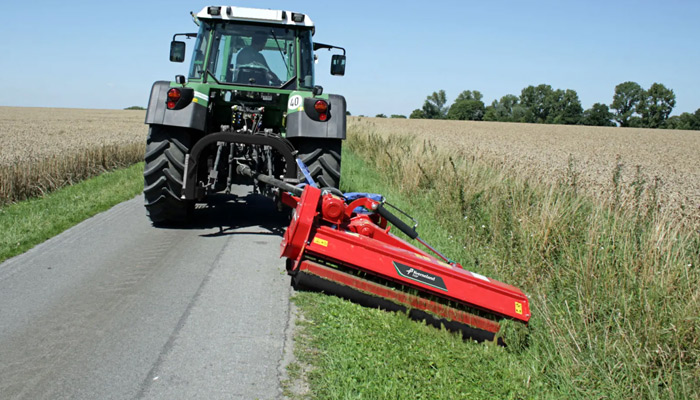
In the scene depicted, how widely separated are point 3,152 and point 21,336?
7.87 m

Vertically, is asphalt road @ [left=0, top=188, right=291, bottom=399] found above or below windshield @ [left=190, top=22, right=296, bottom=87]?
below

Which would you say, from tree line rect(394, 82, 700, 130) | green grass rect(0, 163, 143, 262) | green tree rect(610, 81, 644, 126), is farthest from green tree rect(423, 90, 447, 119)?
green grass rect(0, 163, 143, 262)

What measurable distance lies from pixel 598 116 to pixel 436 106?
1183 inches

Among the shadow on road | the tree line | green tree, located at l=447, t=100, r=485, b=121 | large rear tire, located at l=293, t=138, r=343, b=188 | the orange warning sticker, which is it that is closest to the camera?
the orange warning sticker

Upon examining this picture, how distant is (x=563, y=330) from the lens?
3658 mm

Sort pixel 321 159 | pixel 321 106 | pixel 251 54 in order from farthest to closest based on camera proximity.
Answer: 1. pixel 251 54
2. pixel 321 159
3. pixel 321 106

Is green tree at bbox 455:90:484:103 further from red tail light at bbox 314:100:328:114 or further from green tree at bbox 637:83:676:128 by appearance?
red tail light at bbox 314:100:328:114

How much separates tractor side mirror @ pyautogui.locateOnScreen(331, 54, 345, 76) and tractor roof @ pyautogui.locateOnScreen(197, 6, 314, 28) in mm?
872

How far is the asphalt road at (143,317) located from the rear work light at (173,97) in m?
1.46

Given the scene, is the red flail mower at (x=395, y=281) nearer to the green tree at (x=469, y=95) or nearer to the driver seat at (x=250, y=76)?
the driver seat at (x=250, y=76)

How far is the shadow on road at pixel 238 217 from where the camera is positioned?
6.98 m

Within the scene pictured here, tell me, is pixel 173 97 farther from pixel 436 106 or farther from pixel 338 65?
pixel 436 106

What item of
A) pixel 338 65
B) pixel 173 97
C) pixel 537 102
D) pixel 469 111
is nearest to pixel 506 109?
pixel 537 102

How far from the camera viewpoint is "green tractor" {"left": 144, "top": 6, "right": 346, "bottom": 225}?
6191 millimetres
